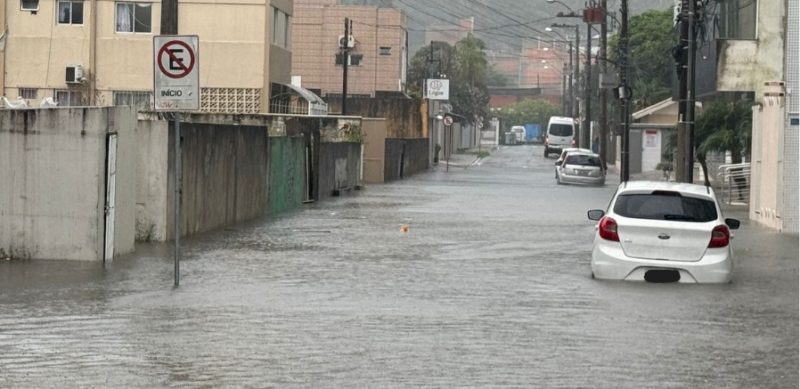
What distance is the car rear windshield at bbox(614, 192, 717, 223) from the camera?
61.4 feet

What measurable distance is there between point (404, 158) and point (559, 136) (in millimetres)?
42774

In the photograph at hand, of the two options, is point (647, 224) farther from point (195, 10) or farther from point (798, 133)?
point (195, 10)

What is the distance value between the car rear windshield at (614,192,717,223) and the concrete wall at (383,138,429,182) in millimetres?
39195

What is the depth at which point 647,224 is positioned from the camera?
1850 cm

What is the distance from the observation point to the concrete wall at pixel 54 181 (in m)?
19.7

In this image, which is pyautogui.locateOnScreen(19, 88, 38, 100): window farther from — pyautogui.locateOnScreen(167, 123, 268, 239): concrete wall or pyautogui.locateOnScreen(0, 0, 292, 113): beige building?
pyautogui.locateOnScreen(167, 123, 268, 239): concrete wall

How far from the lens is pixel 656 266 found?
18.6m

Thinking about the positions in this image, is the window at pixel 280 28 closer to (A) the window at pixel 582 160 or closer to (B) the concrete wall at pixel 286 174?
(A) the window at pixel 582 160

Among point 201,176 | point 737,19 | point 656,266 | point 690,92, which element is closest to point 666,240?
point 656,266

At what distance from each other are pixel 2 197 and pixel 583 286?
786 centimetres

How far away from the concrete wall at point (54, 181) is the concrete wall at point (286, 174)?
13036 mm

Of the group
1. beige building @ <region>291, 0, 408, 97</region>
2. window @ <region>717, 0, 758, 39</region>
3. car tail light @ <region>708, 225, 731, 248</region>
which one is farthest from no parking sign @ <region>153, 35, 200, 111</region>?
beige building @ <region>291, 0, 408, 97</region>

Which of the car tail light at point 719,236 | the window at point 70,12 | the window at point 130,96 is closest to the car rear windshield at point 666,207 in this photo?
the car tail light at point 719,236

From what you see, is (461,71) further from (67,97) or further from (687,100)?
(687,100)
